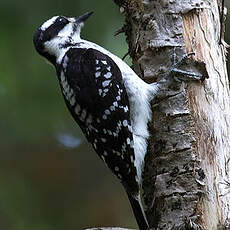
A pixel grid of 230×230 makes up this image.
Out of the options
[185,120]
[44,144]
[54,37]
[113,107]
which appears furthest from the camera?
[44,144]

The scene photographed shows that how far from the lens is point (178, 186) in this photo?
2898 mm

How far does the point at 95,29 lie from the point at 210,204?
1.71m

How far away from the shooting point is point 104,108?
3.18 metres

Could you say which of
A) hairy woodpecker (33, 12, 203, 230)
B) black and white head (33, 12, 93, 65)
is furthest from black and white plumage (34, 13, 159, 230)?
black and white head (33, 12, 93, 65)

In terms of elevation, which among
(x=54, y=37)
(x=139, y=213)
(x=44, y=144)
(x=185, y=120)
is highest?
(x=54, y=37)

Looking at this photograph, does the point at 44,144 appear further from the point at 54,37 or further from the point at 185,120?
the point at 185,120

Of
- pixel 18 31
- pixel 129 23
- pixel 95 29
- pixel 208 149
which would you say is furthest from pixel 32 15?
pixel 208 149

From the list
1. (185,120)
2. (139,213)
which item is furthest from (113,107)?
(139,213)

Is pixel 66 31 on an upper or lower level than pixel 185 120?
upper

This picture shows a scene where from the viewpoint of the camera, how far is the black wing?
3133 millimetres

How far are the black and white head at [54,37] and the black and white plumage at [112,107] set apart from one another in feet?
0.55

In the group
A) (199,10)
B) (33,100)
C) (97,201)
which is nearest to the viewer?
(199,10)

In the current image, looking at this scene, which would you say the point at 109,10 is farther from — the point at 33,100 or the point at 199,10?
the point at 199,10

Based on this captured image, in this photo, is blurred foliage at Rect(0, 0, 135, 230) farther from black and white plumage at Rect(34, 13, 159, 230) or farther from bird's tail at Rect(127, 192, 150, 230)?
bird's tail at Rect(127, 192, 150, 230)
